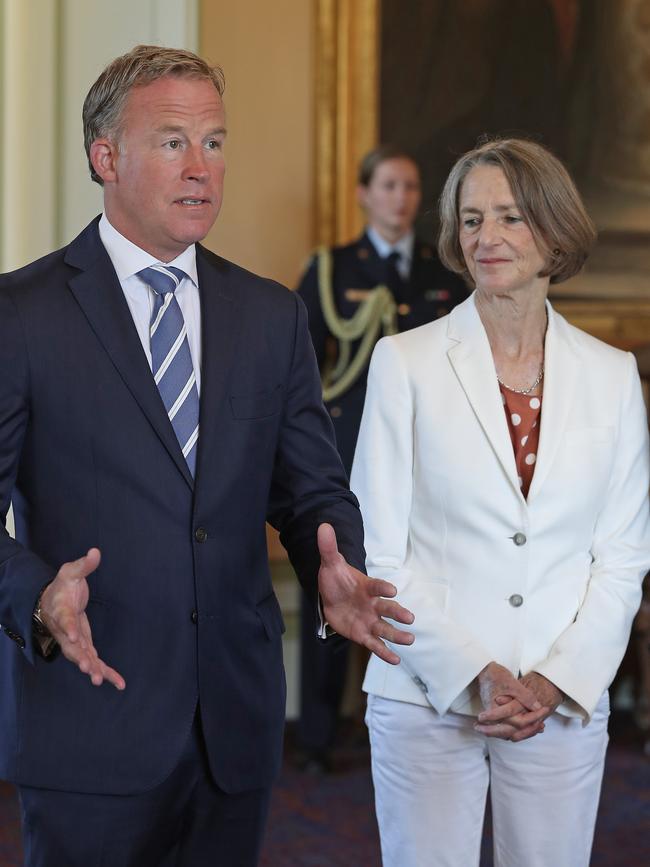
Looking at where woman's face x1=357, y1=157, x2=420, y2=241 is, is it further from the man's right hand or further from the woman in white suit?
the man's right hand

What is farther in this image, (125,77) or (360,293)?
(360,293)

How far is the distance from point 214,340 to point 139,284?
0.49 feet

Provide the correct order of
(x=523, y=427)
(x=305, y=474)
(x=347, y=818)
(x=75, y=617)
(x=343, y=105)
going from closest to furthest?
(x=75, y=617) < (x=305, y=474) < (x=523, y=427) < (x=347, y=818) < (x=343, y=105)

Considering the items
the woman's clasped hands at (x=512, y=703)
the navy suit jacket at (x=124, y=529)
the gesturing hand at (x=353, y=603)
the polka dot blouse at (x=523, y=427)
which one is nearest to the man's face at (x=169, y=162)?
the navy suit jacket at (x=124, y=529)

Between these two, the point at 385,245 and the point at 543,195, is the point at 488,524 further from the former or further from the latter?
the point at 385,245

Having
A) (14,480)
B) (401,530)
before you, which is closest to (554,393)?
(401,530)

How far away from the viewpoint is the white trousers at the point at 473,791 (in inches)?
91.4

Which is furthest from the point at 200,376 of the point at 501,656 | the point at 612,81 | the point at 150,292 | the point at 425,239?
the point at 612,81

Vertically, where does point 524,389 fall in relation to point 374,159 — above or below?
below

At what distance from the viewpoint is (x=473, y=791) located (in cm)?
235

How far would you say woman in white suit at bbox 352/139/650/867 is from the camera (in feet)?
7.64

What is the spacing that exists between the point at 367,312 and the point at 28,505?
285 centimetres

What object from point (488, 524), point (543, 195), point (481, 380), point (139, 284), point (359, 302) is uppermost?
point (543, 195)

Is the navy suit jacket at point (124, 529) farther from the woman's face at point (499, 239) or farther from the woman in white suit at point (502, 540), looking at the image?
the woman's face at point (499, 239)
